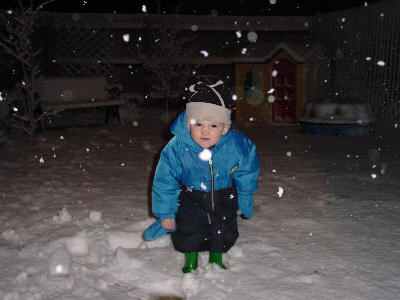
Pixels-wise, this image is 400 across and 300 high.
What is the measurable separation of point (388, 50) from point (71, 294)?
8154mm

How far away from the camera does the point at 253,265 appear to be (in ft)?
8.81

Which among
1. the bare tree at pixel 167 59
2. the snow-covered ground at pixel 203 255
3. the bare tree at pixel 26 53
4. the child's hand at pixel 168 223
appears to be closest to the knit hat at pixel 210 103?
the child's hand at pixel 168 223

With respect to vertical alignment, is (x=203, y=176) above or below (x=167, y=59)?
below

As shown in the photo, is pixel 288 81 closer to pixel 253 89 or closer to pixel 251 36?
pixel 253 89

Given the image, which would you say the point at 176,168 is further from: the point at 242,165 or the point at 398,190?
the point at 398,190

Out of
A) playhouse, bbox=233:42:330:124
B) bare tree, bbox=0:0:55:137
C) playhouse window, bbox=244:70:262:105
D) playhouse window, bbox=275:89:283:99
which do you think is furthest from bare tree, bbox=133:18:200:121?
bare tree, bbox=0:0:55:137

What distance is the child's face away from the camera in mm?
2434

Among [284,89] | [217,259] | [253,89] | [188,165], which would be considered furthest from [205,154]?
[253,89]

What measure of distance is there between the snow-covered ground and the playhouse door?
2887 millimetres

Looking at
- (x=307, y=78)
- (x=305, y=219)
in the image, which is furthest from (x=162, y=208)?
(x=307, y=78)

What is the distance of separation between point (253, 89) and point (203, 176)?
699cm

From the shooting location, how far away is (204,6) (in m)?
14.5

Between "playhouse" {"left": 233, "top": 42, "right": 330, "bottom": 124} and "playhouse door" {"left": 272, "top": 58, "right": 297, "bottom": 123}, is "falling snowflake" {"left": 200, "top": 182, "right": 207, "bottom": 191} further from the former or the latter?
"playhouse door" {"left": 272, "top": 58, "right": 297, "bottom": 123}

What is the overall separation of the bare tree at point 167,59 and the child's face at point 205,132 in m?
7.03
